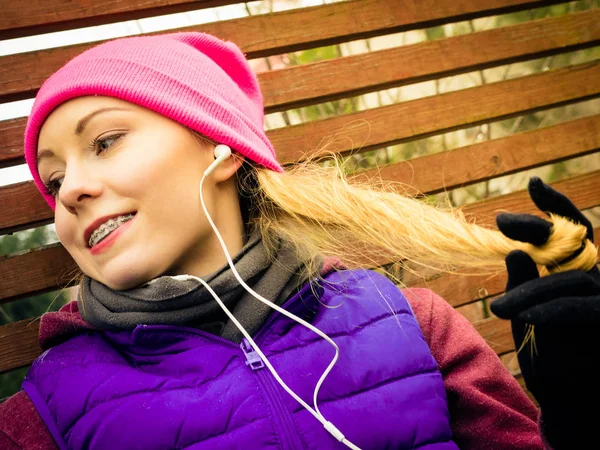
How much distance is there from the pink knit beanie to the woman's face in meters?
0.03

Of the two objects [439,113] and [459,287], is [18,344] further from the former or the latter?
[439,113]

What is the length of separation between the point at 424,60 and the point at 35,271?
1736 millimetres

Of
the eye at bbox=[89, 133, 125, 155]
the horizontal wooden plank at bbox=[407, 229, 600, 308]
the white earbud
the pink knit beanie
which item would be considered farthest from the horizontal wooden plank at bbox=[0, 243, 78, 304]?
the horizontal wooden plank at bbox=[407, 229, 600, 308]

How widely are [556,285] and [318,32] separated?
4.69 feet

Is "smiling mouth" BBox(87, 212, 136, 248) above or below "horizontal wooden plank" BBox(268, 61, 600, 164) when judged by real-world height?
above

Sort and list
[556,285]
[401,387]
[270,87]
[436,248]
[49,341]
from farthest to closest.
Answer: [270,87], [49,341], [401,387], [436,248], [556,285]

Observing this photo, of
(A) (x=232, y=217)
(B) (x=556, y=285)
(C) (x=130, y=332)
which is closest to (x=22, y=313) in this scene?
(C) (x=130, y=332)

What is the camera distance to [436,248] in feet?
3.61

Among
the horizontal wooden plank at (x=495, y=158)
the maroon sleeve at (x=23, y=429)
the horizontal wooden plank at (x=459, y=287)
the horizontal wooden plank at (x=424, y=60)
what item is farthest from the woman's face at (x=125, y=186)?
the horizontal wooden plank at (x=459, y=287)

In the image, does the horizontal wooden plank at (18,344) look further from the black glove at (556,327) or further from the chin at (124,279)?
the black glove at (556,327)

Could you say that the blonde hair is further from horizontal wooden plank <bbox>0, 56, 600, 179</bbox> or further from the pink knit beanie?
horizontal wooden plank <bbox>0, 56, 600, 179</bbox>

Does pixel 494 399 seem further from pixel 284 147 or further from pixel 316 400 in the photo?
pixel 284 147

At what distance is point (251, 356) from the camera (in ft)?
3.90

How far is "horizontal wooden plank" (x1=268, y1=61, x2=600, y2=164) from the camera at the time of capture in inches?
76.4
